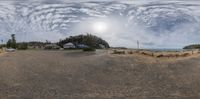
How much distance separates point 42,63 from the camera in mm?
49688

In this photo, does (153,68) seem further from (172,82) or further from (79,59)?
(79,59)

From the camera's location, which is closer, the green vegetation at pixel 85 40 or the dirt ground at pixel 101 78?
the dirt ground at pixel 101 78

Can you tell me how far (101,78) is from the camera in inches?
1654

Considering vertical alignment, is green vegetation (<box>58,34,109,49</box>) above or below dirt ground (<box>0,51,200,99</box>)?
above

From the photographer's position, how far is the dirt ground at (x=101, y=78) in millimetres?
36562

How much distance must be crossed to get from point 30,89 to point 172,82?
12.6 meters

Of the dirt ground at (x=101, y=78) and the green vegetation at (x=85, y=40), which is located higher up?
the green vegetation at (x=85, y=40)

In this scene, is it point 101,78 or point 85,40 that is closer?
point 101,78

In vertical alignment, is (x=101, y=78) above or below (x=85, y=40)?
below

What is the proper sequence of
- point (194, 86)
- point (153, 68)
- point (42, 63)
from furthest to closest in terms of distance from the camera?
point (42, 63), point (153, 68), point (194, 86)

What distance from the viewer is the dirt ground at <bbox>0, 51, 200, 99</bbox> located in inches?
1439

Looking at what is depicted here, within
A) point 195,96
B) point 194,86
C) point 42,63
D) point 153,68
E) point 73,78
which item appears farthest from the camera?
point 42,63

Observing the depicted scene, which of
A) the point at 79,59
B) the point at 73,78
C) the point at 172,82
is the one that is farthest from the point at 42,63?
the point at 172,82

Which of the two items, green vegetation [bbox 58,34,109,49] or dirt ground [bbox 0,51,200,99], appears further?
green vegetation [bbox 58,34,109,49]
